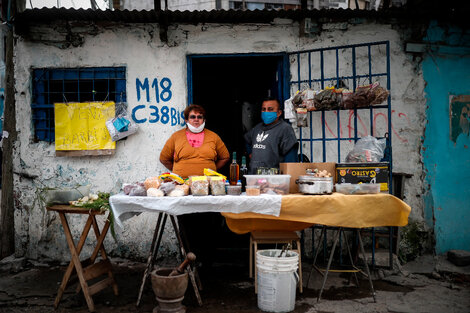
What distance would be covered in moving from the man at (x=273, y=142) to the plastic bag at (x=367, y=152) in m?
0.84

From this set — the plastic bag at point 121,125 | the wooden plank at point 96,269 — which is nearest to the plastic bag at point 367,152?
the wooden plank at point 96,269

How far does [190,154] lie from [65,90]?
247 cm

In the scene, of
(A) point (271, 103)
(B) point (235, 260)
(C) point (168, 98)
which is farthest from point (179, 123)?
(B) point (235, 260)

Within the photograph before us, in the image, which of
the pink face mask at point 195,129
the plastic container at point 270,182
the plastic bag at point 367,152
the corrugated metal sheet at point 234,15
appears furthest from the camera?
the corrugated metal sheet at point 234,15

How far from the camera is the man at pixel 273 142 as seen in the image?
16.1ft

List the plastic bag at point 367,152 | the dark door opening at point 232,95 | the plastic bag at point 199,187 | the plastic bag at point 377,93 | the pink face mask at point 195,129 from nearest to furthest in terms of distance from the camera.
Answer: the plastic bag at point 199,187, the plastic bag at point 367,152, the plastic bag at point 377,93, the pink face mask at point 195,129, the dark door opening at point 232,95

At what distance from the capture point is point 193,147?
4.76 meters

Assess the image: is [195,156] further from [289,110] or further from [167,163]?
[289,110]

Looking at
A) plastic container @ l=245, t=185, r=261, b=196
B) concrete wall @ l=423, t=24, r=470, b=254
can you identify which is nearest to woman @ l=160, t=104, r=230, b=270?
plastic container @ l=245, t=185, r=261, b=196

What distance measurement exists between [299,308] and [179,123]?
3116 millimetres

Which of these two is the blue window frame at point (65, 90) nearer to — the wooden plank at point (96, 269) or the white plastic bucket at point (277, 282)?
the wooden plank at point (96, 269)

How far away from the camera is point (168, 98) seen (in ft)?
18.2

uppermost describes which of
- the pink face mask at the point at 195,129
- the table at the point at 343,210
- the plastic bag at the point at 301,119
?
the plastic bag at the point at 301,119

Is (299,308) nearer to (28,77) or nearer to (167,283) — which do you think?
(167,283)
